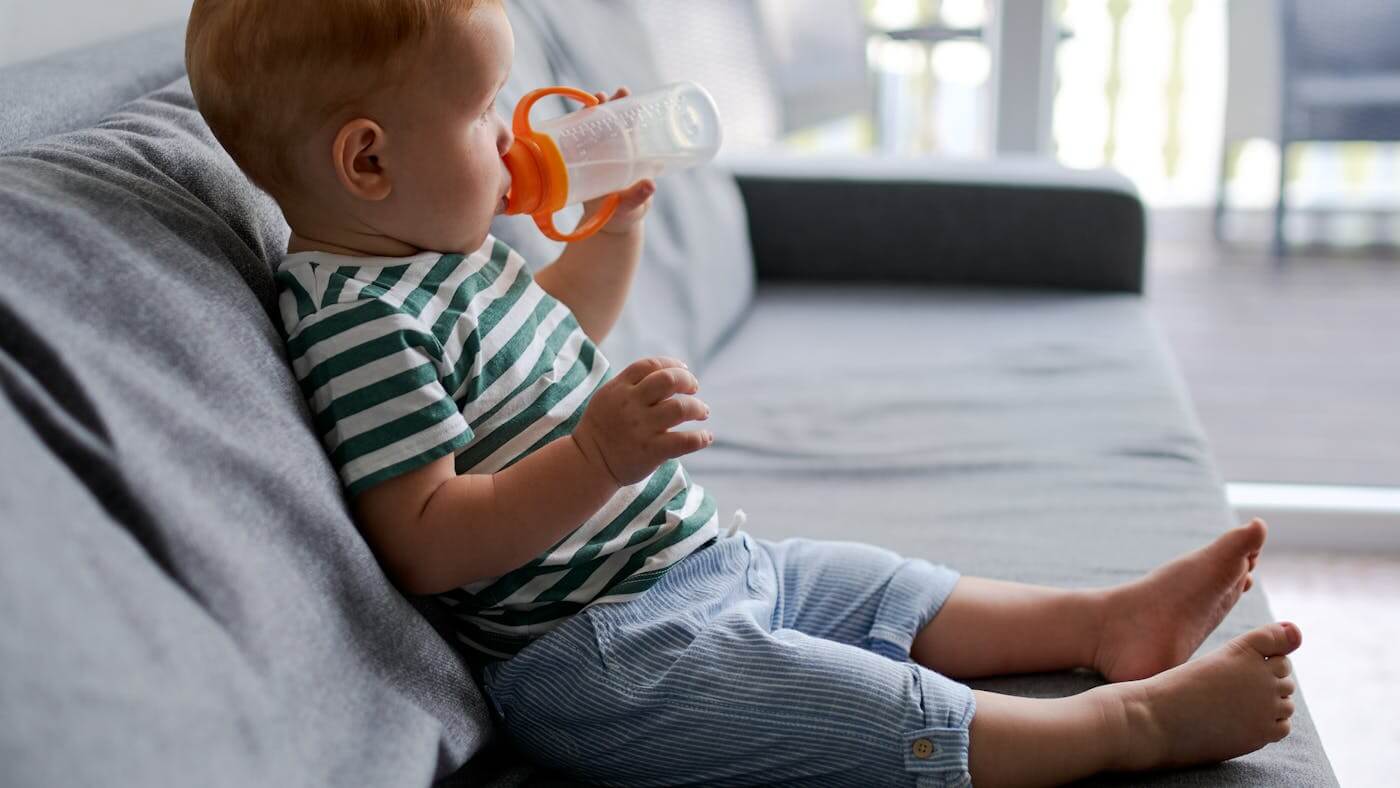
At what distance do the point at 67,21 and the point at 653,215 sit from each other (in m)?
0.74

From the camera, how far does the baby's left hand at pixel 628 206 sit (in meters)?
1.12

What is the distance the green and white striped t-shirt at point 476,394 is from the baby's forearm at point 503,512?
33 millimetres

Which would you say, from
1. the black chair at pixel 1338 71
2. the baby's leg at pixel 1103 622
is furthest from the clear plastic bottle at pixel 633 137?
the black chair at pixel 1338 71

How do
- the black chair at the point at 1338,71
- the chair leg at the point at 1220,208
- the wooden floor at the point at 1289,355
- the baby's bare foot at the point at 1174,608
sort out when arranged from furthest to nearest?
1. the chair leg at the point at 1220,208
2. the black chair at the point at 1338,71
3. the wooden floor at the point at 1289,355
4. the baby's bare foot at the point at 1174,608

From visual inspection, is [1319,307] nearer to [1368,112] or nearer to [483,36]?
[1368,112]

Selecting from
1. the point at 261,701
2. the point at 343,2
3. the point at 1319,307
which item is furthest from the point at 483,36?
the point at 1319,307

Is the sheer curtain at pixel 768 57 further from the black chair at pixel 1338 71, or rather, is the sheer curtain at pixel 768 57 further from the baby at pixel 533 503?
the baby at pixel 533 503

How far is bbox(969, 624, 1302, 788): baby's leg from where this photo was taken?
0.90 meters

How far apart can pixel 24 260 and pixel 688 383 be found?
38 cm

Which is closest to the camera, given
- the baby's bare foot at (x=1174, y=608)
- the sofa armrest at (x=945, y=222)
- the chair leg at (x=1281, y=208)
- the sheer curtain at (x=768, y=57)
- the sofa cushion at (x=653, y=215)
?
the baby's bare foot at (x=1174, y=608)

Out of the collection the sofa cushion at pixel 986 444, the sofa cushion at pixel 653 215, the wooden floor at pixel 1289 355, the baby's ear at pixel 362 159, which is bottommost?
the wooden floor at pixel 1289 355

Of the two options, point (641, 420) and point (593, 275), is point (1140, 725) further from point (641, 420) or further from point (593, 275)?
point (593, 275)

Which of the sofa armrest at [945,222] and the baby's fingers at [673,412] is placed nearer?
the baby's fingers at [673,412]

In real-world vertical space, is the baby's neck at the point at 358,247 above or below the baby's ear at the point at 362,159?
below
